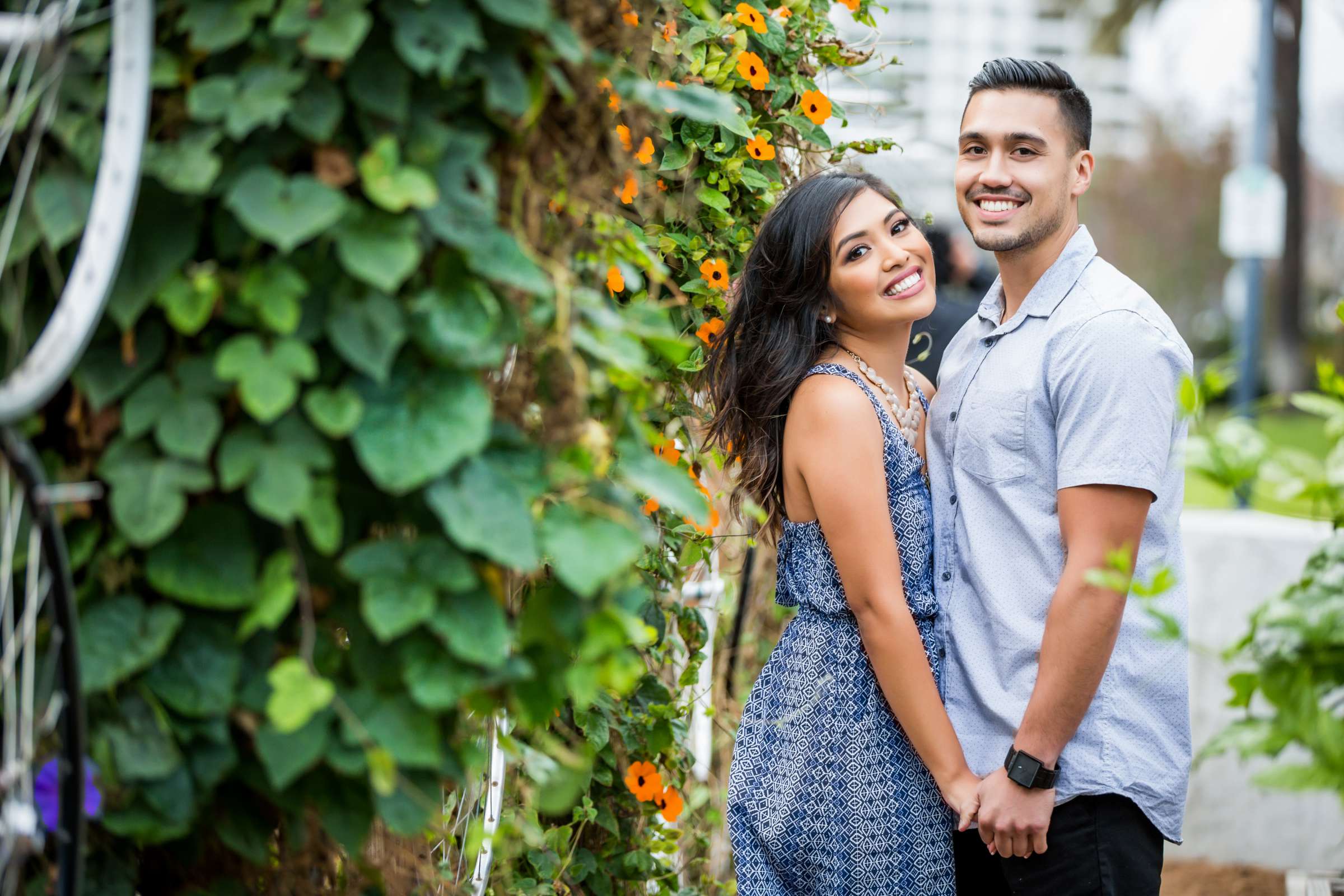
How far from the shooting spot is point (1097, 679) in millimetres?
2031

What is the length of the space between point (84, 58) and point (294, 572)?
54cm

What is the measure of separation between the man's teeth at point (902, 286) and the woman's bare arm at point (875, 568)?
0.23m

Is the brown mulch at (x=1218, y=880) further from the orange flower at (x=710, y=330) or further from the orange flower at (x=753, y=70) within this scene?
the orange flower at (x=753, y=70)

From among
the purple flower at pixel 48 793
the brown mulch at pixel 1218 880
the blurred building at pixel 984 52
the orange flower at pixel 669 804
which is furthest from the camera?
the blurred building at pixel 984 52

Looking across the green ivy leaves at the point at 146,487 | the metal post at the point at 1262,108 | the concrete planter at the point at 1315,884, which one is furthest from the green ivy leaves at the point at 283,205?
the metal post at the point at 1262,108

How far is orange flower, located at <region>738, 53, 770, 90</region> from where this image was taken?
2.36 meters

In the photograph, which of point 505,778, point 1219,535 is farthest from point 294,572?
point 1219,535

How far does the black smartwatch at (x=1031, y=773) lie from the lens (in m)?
2.05

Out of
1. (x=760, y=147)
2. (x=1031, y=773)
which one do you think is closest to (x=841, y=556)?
(x=1031, y=773)

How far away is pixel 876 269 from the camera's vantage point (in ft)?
7.64

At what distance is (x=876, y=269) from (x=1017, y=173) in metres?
0.31

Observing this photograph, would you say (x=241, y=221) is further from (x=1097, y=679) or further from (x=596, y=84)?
(x=1097, y=679)

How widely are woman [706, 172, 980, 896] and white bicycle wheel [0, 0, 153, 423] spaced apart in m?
1.33

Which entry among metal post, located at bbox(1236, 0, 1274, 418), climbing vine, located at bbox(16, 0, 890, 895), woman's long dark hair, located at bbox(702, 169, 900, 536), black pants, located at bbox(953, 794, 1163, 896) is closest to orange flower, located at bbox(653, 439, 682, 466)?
woman's long dark hair, located at bbox(702, 169, 900, 536)
